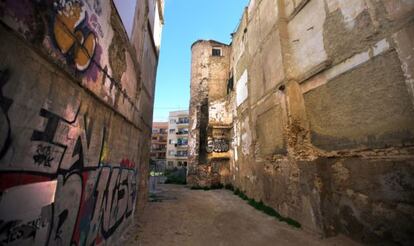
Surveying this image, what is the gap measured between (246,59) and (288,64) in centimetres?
525

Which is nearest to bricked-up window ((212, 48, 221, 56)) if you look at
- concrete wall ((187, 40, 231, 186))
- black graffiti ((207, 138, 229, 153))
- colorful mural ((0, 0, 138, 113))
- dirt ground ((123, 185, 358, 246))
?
concrete wall ((187, 40, 231, 186))

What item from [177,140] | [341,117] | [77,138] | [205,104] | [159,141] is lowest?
[77,138]

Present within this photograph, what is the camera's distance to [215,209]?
8453 millimetres

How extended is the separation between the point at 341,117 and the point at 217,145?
Answer: 1118 centimetres

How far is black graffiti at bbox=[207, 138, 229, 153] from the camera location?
1575 centimetres

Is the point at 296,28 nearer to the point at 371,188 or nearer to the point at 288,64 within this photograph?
the point at 288,64

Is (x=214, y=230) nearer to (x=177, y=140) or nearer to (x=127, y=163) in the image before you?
(x=127, y=163)

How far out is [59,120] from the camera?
234 centimetres

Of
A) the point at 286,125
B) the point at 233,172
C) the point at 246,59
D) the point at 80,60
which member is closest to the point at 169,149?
the point at 233,172

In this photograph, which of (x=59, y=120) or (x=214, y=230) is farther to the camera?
(x=214, y=230)

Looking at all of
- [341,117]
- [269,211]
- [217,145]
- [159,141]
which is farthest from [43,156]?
[159,141]

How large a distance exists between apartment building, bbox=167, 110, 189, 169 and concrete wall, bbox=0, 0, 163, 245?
123 ft

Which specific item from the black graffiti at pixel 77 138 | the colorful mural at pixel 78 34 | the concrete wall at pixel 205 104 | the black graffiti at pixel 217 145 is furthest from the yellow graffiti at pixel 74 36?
the concrete wall at pixel 205 104

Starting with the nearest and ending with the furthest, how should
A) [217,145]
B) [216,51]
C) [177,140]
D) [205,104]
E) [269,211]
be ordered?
[269,211] < [217,145] < [205,104] < [216,51] < [177,140]
